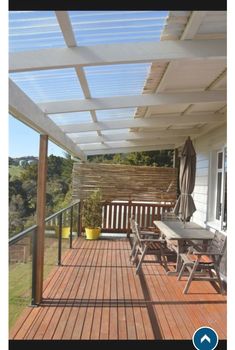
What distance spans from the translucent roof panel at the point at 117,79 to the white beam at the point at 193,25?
78 cm

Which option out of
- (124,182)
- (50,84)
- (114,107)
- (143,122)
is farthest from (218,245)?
(124,182)

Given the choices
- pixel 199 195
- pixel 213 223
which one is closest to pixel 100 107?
pixel 213 223

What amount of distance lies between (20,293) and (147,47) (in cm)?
268

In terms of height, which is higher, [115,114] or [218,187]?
[115,114]

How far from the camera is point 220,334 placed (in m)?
3.70

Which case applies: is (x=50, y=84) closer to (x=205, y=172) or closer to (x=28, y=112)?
(x=28, y=112)

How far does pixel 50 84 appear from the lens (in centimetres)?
402

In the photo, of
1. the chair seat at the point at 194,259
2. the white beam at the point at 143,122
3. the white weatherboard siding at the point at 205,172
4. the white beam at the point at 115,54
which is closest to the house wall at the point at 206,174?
the white weatherboard siding at the point at 205,172

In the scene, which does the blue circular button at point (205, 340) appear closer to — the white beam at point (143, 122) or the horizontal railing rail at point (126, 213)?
the white beam at point (143, 122)

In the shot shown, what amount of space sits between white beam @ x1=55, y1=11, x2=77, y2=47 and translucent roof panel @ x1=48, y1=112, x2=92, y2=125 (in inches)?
110

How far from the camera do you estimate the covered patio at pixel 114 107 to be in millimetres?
2795

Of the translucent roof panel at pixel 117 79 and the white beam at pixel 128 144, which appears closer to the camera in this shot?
the translucent roof panel at pixel 117 79

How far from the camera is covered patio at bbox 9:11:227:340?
279 centimetres

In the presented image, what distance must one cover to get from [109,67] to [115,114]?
2.52 meters
